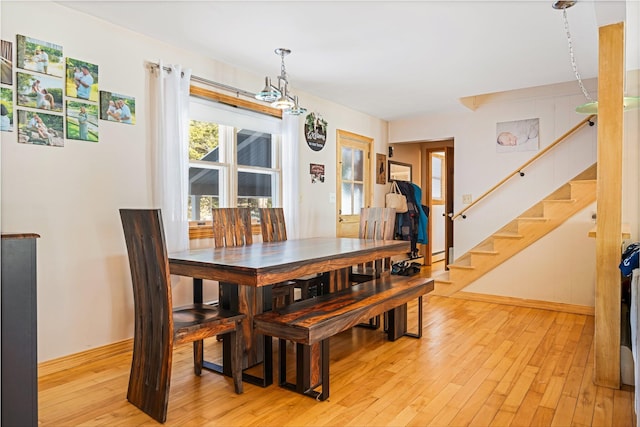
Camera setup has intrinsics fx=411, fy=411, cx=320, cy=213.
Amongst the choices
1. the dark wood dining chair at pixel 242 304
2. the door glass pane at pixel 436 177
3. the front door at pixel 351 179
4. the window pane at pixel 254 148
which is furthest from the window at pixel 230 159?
the door glass pane at pixel 436 177

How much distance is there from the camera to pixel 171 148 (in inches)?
130

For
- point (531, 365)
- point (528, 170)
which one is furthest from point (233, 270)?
point (528, 170)

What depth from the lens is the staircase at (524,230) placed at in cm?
442

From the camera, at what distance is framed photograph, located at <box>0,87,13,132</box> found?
8.03 ft

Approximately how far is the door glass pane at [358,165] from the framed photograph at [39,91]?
391cm

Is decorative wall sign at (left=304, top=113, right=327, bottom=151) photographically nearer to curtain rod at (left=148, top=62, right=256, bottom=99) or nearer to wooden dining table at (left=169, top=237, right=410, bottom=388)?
curtain rod at (left=148, top=62, right=256, bottom=99)

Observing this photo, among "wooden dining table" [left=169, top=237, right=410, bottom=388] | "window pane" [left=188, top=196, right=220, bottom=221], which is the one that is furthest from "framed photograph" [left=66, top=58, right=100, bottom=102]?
"wooden dining table" [left=169, top=237, right=410, bottom=388]

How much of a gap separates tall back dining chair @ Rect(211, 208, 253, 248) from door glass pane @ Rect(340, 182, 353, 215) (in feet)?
7.29

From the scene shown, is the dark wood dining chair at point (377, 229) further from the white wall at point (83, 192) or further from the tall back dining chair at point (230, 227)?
the white wall at point (83, 192)

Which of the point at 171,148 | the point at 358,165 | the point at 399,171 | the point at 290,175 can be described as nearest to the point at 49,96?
the point at 171,148

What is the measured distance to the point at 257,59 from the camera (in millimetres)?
3768

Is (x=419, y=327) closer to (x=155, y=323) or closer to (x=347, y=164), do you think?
(x=155, y=323)

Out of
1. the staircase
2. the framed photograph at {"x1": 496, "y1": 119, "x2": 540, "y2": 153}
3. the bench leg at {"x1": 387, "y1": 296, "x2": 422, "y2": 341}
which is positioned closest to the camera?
the bench leg at {"x1": 387, "y1": 296, "x2": 422, "y2": 341}

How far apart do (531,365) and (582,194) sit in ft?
7.78
